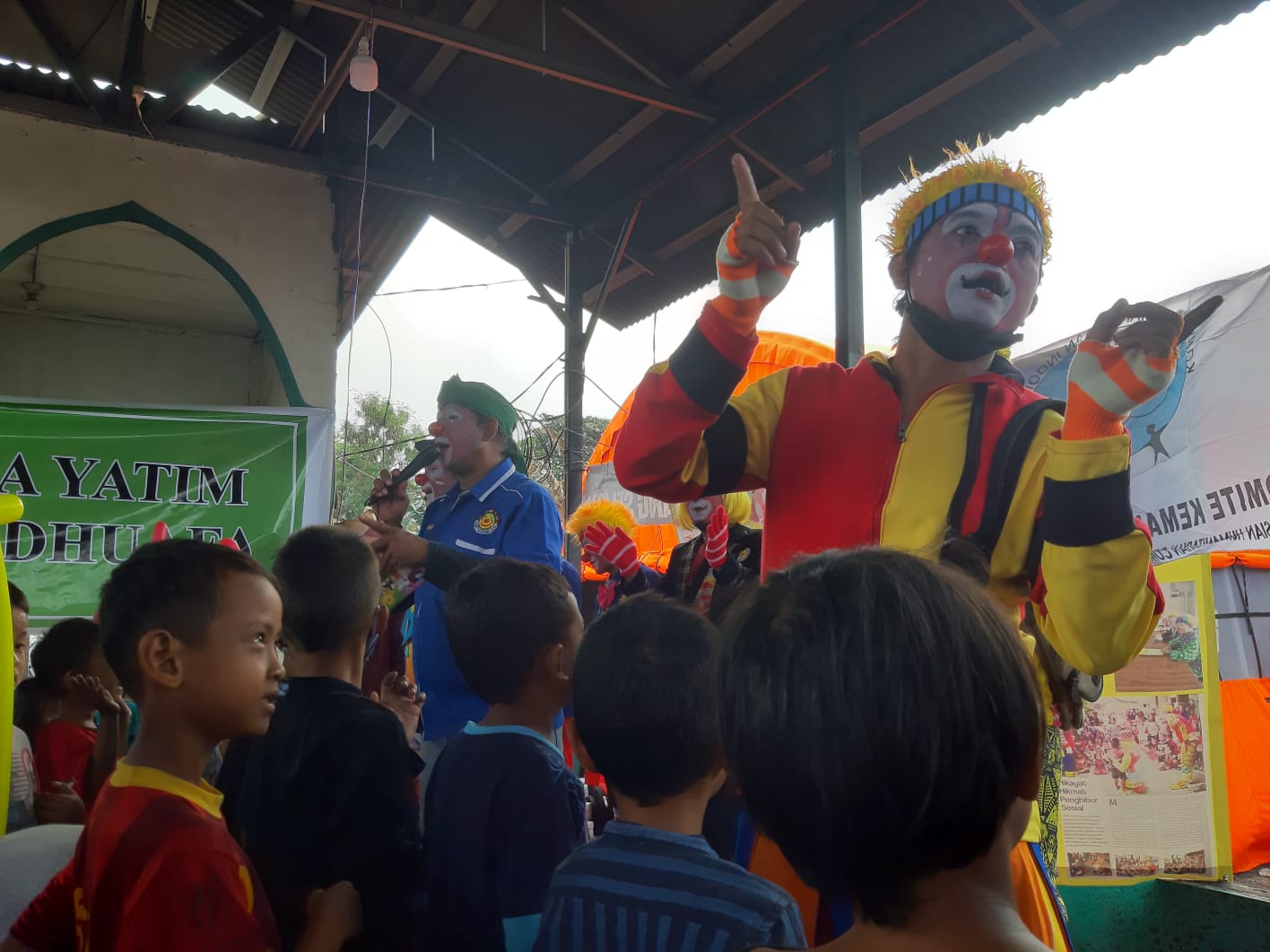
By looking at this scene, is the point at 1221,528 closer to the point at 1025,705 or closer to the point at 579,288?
the point at 1025,705

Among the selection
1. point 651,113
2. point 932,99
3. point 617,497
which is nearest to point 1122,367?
point 932,99

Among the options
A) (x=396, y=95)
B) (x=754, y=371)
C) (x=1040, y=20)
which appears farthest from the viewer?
(x=396, y=95)

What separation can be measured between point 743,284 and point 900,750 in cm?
92

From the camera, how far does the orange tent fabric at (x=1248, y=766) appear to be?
4.87m

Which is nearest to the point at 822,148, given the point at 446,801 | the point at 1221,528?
the point at 1221,528

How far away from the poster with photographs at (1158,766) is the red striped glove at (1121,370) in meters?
2.46

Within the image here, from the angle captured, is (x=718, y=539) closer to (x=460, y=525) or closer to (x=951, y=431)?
(x=460, y=525)

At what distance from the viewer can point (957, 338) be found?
1652mm

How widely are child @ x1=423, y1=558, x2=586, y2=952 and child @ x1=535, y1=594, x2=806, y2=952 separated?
0.21m

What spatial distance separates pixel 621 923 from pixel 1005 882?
23.0 inches

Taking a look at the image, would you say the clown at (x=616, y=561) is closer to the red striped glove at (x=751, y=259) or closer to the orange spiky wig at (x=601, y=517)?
the orange spiky wig at (x=601, y=517)

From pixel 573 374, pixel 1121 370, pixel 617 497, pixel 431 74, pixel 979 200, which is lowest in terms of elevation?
pixel 1121 370

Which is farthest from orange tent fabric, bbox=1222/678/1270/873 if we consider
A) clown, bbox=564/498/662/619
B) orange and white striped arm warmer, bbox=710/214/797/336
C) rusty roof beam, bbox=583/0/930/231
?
orange and white striped arm warmer, bbox=710/214/797/336

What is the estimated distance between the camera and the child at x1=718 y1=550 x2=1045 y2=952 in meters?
0.69
